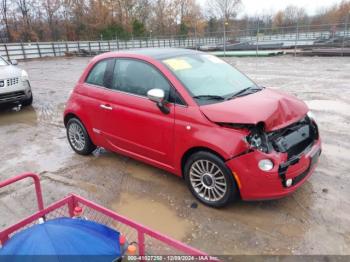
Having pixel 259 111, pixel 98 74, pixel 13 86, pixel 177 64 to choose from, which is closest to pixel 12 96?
pixel 13 86

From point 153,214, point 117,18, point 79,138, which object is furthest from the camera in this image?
point 117,18

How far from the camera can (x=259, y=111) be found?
127 inches

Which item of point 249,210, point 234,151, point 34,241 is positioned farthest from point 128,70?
point 34,241

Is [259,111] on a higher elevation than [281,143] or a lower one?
higher

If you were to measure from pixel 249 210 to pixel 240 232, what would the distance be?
40 cm

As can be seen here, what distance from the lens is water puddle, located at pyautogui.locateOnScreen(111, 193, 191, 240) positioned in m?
3.27

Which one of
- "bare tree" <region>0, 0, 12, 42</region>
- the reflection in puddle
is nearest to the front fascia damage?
the reflection in puddle

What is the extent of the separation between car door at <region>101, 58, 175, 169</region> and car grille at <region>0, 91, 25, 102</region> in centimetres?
480

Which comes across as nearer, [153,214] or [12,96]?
[153,214]

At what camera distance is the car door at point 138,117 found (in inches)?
149

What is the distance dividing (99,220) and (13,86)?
616 cm

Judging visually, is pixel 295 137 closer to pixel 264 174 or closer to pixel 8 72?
pixel 264 174

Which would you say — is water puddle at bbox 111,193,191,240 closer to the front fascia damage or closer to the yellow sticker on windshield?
the front fascia damage

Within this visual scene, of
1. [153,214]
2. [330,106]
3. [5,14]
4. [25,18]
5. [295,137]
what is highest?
[5,14]
